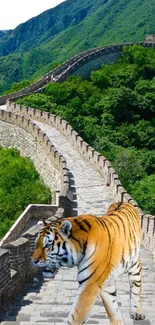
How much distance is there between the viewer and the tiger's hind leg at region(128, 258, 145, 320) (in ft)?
21.4

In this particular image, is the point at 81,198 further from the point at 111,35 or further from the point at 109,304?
the point at 111,35

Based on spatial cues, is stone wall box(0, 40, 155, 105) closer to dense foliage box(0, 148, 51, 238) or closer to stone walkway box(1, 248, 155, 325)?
dense foliage box(0, 148, 51, 238)

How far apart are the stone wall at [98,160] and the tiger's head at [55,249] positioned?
847cm

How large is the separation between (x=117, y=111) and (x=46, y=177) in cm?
1500

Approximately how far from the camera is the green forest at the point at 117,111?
25.0 metres

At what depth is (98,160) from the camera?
20.5 metres

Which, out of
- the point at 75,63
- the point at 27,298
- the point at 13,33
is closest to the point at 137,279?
the point at 27,298

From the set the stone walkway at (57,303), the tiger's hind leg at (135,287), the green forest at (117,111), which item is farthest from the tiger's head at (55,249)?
the green forest at (117,111)

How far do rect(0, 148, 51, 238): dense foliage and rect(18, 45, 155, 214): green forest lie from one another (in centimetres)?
344

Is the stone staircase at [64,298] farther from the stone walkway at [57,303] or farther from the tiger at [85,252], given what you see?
the tiger at [85,252]

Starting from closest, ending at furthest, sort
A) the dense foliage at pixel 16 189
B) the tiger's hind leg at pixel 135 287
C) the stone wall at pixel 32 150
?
the tiger's hind leg at pixel 135 287 < the dense foliage at pixel 16 189 < the stone wall at pixel 32 150

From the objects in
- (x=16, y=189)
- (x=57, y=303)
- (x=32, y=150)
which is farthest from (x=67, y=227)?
(x=32, y=150)

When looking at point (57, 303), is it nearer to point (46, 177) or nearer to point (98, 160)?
point (98, 160)

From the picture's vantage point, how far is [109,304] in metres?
6.23
